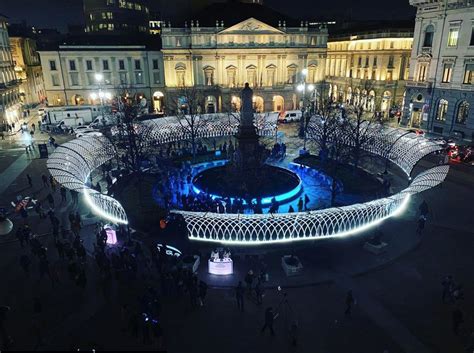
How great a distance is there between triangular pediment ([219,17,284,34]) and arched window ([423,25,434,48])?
90.8 feet

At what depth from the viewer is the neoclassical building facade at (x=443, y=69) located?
4259 centimetres

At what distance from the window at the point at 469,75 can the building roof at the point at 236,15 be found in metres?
36.8

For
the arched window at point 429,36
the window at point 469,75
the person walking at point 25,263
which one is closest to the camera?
the person walking at point 25,263

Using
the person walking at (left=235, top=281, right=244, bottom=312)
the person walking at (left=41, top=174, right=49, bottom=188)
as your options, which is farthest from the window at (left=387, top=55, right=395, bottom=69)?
the person walking at (left=235, top=281, right=244, bottom=312)

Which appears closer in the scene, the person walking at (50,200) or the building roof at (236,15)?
the person walking at (50,200)

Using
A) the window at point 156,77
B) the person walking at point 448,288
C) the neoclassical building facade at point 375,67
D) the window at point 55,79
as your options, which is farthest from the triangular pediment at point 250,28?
the person walking at point 448,288

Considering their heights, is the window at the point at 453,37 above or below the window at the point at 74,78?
above

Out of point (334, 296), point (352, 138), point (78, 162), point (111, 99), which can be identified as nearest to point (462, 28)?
point (352, 138)

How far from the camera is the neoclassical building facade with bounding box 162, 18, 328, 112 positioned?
2591 inches

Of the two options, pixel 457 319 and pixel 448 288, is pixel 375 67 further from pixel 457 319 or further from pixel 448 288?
pixel 457 319

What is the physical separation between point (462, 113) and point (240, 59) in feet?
126

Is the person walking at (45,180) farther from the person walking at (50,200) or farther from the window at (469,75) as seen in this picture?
the window at (469,75)

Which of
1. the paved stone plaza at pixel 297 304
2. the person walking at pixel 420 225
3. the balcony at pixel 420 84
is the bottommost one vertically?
the paved stone plaza at pixel 297 304

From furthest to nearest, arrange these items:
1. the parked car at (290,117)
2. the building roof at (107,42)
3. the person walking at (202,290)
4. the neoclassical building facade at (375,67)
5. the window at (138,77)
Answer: the window at (138,77)
the building roof at (107,42)
the neoclassical building facade at (375,67)
the parked car at (290,117)
the person walking at (202,290)
